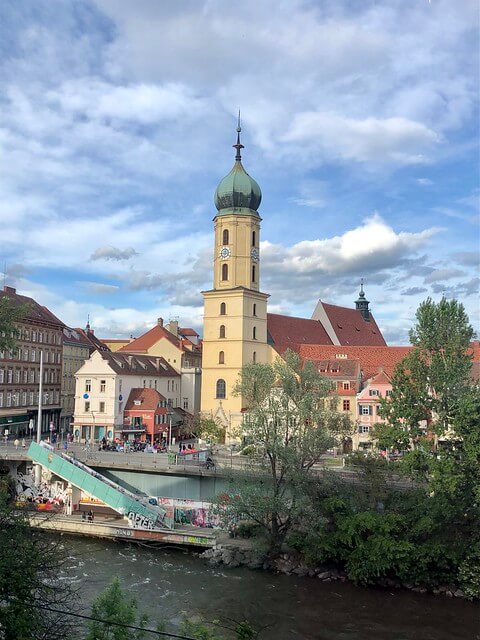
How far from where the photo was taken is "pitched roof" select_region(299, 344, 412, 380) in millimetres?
59062

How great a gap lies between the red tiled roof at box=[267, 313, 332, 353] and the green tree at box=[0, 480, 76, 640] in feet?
160

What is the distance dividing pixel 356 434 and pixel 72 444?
891 inches

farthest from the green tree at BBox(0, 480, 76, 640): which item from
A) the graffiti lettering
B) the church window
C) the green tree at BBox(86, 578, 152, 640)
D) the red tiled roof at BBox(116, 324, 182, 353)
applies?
the red tiled roof at BBox(116, 324, 182, 353)

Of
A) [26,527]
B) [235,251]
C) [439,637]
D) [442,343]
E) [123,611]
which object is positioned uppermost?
[235,251]

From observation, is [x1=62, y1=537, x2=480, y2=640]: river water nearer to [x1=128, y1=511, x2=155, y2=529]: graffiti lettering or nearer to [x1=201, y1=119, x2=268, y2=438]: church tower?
[x1=128, y1=511, x2=155, y2=529]: graffiti lettering

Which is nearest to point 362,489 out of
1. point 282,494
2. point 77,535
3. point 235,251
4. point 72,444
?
point 282,494

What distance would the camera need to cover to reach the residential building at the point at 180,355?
220 feet

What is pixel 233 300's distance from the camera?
192 feet

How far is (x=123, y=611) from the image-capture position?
13398mm

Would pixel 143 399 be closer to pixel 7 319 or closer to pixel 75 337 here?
pixel 75 337

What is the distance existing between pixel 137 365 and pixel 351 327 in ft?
87.5

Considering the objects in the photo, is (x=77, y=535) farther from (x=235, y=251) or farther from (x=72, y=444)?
(x=235, y=251)

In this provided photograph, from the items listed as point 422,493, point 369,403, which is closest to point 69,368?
point 369,403

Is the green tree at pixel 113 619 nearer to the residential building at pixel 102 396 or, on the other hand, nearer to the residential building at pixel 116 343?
the residential building at pixel 102 396
